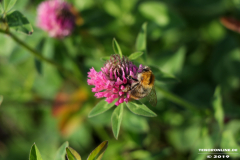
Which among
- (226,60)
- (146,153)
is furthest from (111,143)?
(226,60)

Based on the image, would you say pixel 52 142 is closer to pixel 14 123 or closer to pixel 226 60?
pixel 14 123

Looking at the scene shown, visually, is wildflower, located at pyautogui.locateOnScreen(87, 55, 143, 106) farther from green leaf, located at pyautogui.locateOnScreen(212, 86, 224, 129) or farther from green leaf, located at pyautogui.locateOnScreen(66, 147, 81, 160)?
green leaf, located at pyautogui.locateOnScreen(212, 86, 224, 129)

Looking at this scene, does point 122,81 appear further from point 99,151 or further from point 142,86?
point 99,151

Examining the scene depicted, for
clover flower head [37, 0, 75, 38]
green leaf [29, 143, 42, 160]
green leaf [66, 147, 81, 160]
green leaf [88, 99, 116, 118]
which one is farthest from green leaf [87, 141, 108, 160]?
clover flower head [37, 0, 75, 38]

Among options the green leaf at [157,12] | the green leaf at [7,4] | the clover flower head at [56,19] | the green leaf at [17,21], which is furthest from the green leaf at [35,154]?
the green leaf at [157,12]

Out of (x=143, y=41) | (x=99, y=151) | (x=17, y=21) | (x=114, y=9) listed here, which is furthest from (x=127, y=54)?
(x=99, y=151)

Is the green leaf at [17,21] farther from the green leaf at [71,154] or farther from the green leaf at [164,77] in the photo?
the green leaf at [164,77]
